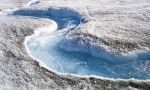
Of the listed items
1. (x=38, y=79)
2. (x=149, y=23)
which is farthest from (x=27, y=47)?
(x=149, y=23)

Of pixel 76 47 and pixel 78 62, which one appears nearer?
pixel 78 62

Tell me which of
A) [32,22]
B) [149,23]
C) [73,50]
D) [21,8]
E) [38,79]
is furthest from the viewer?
[21,8]

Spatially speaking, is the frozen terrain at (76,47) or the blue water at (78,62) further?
the blue water at (78,62)

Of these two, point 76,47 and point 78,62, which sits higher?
point 76,47

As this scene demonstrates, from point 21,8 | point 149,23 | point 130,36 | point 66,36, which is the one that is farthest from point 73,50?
point 21,8

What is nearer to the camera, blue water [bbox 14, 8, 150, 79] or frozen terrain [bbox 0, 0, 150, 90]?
frozen terrain [bbox 0, 0, 150, 90]

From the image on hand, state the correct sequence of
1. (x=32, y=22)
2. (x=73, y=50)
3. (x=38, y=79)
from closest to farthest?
(x=38, y=79), (x=73, y=50), (x=32, y=22)

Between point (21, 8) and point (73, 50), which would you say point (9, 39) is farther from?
point (21, 8)

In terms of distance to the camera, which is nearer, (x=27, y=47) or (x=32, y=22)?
(x=27, y=47)
